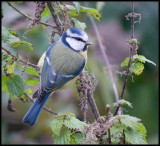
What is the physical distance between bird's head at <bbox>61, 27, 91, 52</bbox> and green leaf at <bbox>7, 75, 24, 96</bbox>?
1.16 ft

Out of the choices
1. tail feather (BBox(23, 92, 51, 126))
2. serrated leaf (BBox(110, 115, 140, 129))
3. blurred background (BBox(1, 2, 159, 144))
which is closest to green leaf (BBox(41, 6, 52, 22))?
tail feather (BBox(23, 92, 51, 126))

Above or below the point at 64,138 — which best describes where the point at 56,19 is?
above

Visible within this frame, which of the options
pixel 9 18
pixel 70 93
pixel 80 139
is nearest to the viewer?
pixel 80 139

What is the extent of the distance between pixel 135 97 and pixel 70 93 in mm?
703

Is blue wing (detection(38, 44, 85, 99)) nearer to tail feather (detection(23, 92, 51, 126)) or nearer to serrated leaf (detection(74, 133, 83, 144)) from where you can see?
tail feather (detection(23, 92, 51, 126))

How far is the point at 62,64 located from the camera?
1.72 m

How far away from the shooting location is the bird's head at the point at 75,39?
164cm

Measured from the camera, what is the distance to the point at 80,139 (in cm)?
125

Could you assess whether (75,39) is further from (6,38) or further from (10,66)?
(6,38)

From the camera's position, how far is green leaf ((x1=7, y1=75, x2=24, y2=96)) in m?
1.45

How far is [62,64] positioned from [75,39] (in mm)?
179

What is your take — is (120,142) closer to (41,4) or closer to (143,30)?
(41,4)

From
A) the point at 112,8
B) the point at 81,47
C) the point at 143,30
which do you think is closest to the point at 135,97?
the point at 143,30

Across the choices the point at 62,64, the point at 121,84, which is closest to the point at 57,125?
the point at 62,64
